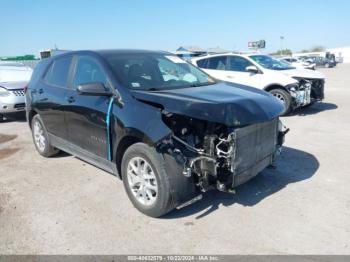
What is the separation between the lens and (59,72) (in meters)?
5.23

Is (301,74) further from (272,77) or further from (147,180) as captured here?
(147,180)

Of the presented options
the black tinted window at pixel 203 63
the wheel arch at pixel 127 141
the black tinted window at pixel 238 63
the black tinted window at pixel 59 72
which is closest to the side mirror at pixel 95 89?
the wheel arch at pixel 127 141

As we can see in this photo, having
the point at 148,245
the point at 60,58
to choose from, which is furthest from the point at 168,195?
the point at 60,58

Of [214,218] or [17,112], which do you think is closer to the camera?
[214,218]

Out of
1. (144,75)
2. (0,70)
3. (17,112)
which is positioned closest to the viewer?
(144,75)

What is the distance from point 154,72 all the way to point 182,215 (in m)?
1.89

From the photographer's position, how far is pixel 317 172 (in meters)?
4.93

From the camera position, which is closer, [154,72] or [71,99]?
[154,72]

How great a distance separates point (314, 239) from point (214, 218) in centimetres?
103

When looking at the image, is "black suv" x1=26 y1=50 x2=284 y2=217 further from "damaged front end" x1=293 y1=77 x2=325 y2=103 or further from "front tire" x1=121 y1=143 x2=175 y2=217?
"damaged front end" x1=293 y1=77 x2=325 y2=103

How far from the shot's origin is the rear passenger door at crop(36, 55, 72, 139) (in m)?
4.99

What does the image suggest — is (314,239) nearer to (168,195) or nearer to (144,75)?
(168,195)

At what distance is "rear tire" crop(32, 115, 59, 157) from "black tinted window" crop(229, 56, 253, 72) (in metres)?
6.09

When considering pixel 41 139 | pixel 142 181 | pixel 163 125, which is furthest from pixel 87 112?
pixel 41 139
